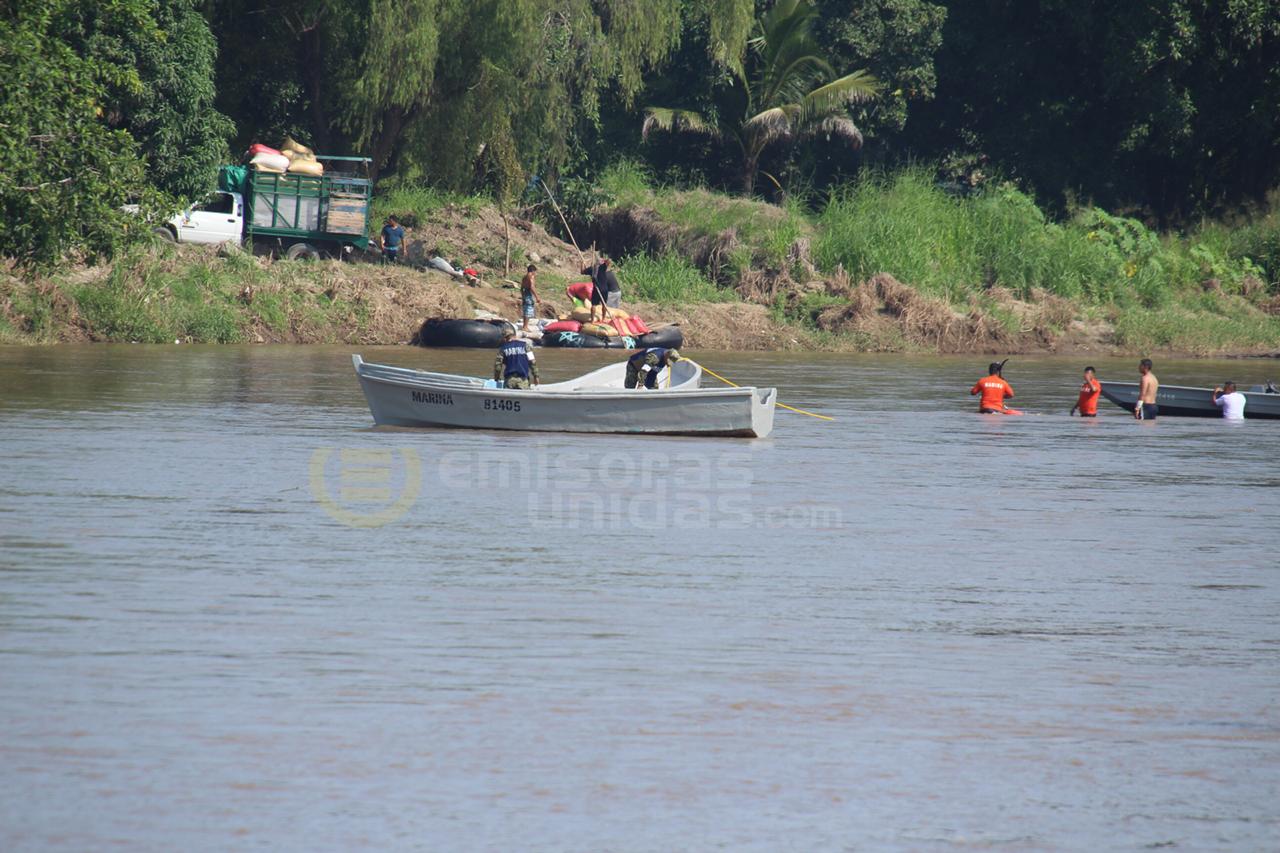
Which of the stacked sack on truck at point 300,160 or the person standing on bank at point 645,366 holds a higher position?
the stacked sack on truck at point 300,160

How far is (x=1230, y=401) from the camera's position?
2661cm

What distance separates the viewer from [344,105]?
42.8m

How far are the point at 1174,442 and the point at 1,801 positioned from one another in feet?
65.0

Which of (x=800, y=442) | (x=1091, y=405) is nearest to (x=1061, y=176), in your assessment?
(x=1091, y=405)

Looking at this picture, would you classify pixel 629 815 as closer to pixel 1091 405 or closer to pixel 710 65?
pixel 1091 405

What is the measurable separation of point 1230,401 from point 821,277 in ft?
65.9

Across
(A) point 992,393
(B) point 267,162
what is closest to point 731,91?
(B) point 267,162

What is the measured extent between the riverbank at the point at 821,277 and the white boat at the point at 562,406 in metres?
18.1

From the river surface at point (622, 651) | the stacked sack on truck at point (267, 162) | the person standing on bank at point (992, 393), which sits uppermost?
the stacked sack on truck at point (267, 162)

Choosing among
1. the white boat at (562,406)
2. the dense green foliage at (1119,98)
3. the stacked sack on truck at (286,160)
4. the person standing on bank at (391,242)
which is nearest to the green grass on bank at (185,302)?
the stacked sack on truck at (286,160)

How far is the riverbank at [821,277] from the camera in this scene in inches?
1577

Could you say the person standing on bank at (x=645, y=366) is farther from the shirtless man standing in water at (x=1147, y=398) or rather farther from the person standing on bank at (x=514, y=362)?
the shirtless man standing in water at (x=1147, y=398)

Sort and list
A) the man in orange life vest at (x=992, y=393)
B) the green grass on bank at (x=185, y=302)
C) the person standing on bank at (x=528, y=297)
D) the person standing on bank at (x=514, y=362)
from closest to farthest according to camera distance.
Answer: the person standing on bank at (x=514, y=362) → the man in orange life vest at (x=992, y=393) → the green grass on bank at (x=185, y=302) → the person standing on bank at (x=528, y=297)

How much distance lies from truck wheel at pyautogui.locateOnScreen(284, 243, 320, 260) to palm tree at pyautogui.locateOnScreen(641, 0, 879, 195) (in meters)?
11.5
